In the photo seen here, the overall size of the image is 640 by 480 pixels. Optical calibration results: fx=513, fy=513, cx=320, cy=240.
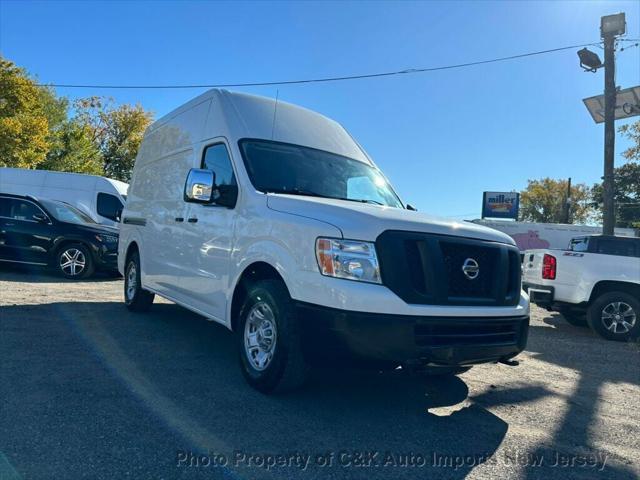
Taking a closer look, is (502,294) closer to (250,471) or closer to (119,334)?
(250,471)

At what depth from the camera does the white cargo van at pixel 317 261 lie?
3.34 metres

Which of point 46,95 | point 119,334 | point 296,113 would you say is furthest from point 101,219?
point 46,95

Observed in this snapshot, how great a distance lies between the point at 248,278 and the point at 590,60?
14.0m

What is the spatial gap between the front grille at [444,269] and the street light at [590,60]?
13054 mm

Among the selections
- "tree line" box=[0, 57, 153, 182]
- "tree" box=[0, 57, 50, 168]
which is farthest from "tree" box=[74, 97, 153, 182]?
"tree" box=[0, 57, 50, 168]

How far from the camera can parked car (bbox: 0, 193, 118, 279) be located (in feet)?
34.1

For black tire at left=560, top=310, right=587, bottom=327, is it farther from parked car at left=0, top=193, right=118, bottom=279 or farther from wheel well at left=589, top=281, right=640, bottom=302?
parked car at left=0, top=193, right=118, bottom=279

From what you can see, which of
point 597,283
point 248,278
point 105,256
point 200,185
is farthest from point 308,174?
point 105,256

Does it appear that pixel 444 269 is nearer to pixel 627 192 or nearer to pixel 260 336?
pixel 260 336

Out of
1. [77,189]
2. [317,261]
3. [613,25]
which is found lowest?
[317,261]

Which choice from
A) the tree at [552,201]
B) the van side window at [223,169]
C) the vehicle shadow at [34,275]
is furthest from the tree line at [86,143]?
the van side window at [223,169]

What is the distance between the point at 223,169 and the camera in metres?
4.89

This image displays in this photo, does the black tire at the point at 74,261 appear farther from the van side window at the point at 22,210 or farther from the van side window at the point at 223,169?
the van side window at the point at 223,169

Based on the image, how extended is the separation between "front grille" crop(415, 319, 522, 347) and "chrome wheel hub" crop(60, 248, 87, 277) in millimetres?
9119
